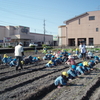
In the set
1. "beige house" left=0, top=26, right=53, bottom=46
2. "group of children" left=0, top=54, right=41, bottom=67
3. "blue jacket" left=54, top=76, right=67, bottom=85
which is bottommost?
"blue jacket" left=54, top=76, right=67, bottom=85

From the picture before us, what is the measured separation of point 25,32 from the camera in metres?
51.7

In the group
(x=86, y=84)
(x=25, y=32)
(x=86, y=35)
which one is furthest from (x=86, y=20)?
(x=86, y=84)

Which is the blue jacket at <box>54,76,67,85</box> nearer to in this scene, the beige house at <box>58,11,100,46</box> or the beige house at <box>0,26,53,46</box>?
the beige house at <box>58,11,100,46</box>

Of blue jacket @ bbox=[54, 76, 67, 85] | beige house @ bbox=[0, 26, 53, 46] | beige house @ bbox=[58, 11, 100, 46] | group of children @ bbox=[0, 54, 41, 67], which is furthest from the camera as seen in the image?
A: beige house @ bbox=[0, 26, 53, 46]

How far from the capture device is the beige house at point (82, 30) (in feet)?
126

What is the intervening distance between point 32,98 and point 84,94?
5.23 ft

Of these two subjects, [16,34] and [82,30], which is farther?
[16,34]

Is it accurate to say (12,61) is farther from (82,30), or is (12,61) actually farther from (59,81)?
(82,30)

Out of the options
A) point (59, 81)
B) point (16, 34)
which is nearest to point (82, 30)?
point (16, 34)

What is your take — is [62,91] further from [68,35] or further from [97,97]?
[68,35]

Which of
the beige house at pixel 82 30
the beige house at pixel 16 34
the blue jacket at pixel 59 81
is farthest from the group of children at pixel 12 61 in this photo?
the beige house at pixel 16 34

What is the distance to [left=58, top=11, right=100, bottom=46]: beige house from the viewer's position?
3847 centimetres

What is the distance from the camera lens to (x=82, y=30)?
40000mm

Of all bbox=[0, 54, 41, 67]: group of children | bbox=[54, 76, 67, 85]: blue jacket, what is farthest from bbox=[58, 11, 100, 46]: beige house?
bbox=[54, 76, 67, 85]: blue jacket
